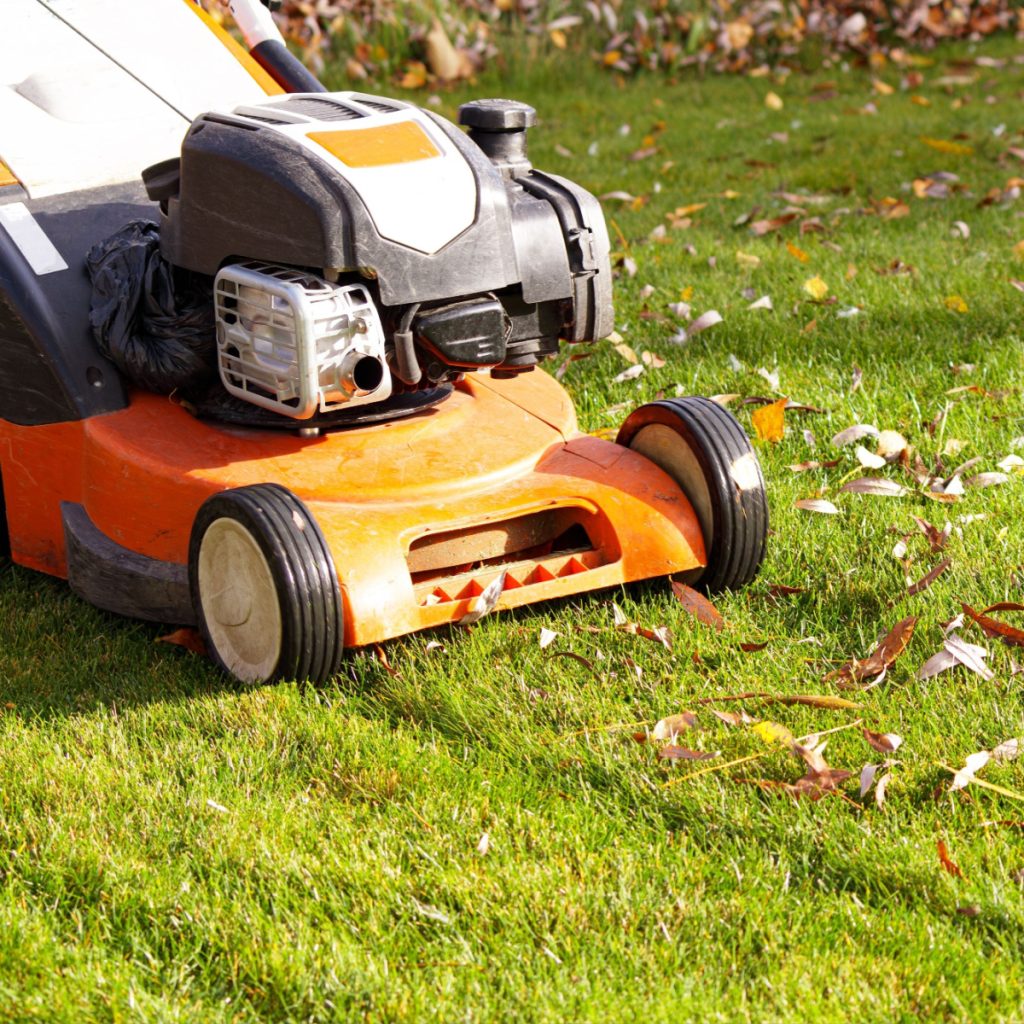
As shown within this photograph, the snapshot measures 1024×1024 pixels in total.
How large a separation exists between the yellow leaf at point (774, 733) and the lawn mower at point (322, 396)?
46 centimetres

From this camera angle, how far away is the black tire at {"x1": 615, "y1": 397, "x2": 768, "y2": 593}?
9.06 ft

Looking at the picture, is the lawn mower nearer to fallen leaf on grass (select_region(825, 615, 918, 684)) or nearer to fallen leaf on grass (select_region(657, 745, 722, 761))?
fallen leaf on grass (select_region(825, 615, 918, 684))

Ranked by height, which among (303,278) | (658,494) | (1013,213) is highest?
(303,278)

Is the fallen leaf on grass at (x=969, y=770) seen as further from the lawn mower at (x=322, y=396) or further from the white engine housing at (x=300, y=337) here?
the white engine housing at (x=300, y=337)

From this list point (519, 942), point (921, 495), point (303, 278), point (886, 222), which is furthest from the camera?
point (886, 222)

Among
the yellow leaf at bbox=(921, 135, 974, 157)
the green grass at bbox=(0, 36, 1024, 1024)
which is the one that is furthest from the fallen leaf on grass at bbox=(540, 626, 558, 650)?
the yellow leaf at bbox=(921, 135, 974, 157)

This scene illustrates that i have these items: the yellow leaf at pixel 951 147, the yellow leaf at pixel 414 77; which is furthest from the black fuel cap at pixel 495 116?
the yellow leaf at pixel 414 77

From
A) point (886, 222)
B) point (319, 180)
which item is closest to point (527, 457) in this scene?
point (319, 180)

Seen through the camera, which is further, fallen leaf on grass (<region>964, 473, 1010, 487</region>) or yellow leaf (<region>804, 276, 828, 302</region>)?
yellow leaf (<region>804, 276, 828, 302</region>)

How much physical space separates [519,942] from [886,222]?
12.5ft

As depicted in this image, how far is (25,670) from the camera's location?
274 cm

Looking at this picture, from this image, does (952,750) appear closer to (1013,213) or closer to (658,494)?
(658,494)

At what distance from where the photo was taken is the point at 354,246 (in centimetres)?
244

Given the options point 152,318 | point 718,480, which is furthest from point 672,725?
point 152,318
